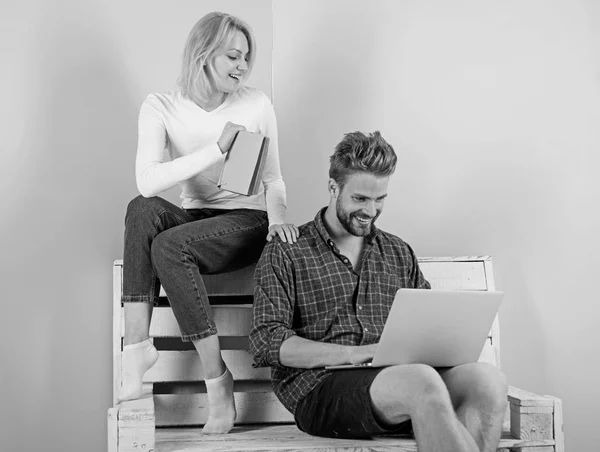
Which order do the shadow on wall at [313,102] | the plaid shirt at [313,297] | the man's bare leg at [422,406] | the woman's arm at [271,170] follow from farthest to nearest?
1. the shadow on wall at [313,102]
2. the woman's arm at [271,170]
3. the plaid shirt at [313,297]
4. the man's bare leg at [422,406]

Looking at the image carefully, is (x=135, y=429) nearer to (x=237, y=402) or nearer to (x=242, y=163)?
(x=237, y=402)

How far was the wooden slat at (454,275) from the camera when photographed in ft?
8.13

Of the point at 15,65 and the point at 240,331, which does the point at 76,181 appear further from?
the point at 240,331

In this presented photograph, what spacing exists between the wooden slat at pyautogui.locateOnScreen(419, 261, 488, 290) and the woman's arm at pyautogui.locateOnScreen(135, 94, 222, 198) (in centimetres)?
81

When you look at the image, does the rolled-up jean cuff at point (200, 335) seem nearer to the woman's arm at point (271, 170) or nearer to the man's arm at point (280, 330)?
the man's arm at point (280, 330)

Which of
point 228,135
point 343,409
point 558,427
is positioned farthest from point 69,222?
point 558,427

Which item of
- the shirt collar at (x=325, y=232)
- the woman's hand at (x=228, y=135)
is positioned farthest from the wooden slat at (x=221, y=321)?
the woman's hand at (x=228, y=135)

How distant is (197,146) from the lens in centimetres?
228

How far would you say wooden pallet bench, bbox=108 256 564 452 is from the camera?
1.83 m

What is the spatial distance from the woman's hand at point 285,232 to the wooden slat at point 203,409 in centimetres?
48

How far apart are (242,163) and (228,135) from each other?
8cm

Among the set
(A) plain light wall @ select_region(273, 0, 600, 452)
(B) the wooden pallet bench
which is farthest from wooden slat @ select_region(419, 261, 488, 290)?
(A) plain light wall @ select_region(273, 0, 600, 452)

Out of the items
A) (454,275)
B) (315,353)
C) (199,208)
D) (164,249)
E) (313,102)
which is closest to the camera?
(315,353)

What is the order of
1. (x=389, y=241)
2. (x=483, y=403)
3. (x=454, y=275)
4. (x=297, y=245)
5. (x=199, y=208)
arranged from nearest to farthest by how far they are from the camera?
(x=483, y=403)
(x=297, y=245)
(x=389, y=241)
(x=199, y=208)
(x=454, y=275)
